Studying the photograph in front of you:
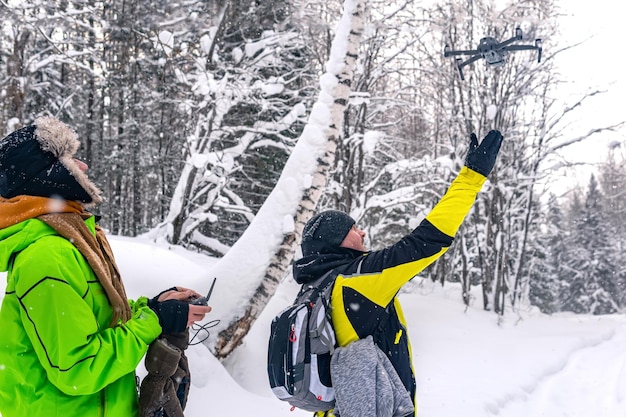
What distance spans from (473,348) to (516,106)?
5.83 meters

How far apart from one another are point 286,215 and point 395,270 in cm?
322

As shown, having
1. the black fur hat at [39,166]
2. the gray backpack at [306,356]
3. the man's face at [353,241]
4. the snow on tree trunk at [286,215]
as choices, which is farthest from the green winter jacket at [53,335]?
→ the snow on tree trunk at [286,215]

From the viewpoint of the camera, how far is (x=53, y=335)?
5.33 feet

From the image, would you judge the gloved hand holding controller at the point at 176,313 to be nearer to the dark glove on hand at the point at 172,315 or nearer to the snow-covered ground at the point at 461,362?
the dark glove on hand at the point at 172,315

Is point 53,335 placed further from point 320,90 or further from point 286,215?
point 320,90

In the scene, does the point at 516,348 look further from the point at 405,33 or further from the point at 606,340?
the point at 405,33

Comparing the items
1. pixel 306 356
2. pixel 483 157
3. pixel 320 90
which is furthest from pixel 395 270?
pixel 320 90

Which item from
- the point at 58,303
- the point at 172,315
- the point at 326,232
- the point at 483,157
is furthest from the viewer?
the point at 326,232

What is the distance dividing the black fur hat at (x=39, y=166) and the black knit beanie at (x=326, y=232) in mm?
1030

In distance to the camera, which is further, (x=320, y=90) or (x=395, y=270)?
(x=320, y=90)

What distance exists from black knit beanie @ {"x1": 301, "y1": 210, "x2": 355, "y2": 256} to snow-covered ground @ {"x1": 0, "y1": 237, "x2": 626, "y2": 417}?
7.58 feet

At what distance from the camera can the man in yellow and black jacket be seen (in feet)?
6.98

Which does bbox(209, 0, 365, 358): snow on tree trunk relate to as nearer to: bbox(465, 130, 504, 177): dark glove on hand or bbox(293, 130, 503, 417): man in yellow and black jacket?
bbox(293, 130, 503, 417): man in yellow and black jacket

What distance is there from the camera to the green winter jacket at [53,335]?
5.33ft
